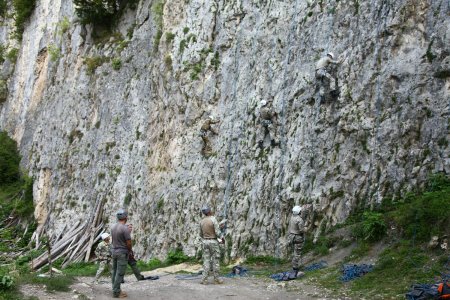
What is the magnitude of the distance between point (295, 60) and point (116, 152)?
10.9 metres

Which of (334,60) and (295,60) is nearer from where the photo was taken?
(334,60)

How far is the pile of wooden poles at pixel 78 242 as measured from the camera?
22875 mm

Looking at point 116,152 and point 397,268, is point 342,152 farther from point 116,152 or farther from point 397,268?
point 116,152

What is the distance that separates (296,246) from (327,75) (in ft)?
16.2

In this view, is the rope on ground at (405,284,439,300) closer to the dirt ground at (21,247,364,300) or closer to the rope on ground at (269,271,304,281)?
the dirt ground at (21,247,364,300)

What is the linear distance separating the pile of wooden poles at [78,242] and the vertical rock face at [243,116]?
75 cm

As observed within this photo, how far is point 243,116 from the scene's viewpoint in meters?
18.0

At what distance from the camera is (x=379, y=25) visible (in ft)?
46.5

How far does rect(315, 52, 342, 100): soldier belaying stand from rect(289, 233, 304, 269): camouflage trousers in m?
4.27

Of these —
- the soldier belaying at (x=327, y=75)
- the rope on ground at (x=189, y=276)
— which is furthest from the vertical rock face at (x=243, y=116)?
the rope on ground at (x=189, y=276)

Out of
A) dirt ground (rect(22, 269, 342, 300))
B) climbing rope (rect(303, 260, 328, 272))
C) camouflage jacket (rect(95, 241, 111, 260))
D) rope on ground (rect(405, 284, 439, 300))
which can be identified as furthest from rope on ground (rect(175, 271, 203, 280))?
rope on ground (rect(405, 284, 439, 300))

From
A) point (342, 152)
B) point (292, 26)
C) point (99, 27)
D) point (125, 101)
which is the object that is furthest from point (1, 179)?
point (342, 152)

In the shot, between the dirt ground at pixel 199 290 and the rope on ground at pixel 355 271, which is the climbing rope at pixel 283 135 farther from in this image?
the rope on ground at pixel 355 271

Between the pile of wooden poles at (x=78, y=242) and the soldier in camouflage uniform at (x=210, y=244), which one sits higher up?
the soldier in camouflage uniform at (x=210, y=244)
